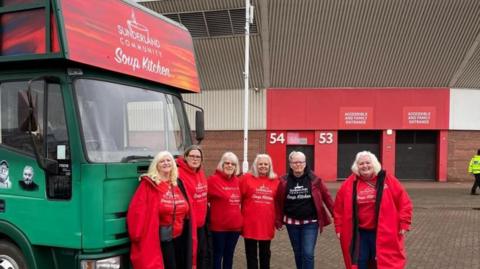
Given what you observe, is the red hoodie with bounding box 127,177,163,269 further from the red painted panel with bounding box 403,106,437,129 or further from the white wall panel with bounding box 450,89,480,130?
the white wall panel with bounding box 450,89,480,130

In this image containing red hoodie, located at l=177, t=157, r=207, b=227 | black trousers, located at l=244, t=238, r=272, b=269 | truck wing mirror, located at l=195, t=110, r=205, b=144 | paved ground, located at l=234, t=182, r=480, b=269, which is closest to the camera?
red hoodie, located at l=177, t=157, r=207, b=227

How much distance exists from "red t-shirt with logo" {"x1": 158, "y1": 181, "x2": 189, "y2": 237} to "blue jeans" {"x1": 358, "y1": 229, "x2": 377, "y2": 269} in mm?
1875

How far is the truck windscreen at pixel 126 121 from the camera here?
12.9ft

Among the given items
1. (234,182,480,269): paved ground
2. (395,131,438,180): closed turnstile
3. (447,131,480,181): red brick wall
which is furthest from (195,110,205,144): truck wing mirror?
(447,131,480,181): red brick wall

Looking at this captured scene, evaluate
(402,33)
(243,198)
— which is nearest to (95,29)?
(243,198)

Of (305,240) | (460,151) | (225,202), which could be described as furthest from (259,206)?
(460,151)

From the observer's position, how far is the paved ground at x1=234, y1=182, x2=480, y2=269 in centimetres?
700

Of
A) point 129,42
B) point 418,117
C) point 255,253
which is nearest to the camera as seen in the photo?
point 129,42

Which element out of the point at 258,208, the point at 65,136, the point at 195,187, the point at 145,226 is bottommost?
the point at 258,208

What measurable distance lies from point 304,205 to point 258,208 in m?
0.54

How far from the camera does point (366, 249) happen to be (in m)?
4.79

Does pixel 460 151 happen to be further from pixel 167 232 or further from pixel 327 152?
pixel 167 232

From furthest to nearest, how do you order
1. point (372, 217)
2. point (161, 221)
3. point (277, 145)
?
point (277, 145) → point (372, 217) → point (161, 221)

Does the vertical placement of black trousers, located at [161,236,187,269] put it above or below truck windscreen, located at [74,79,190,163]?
below
